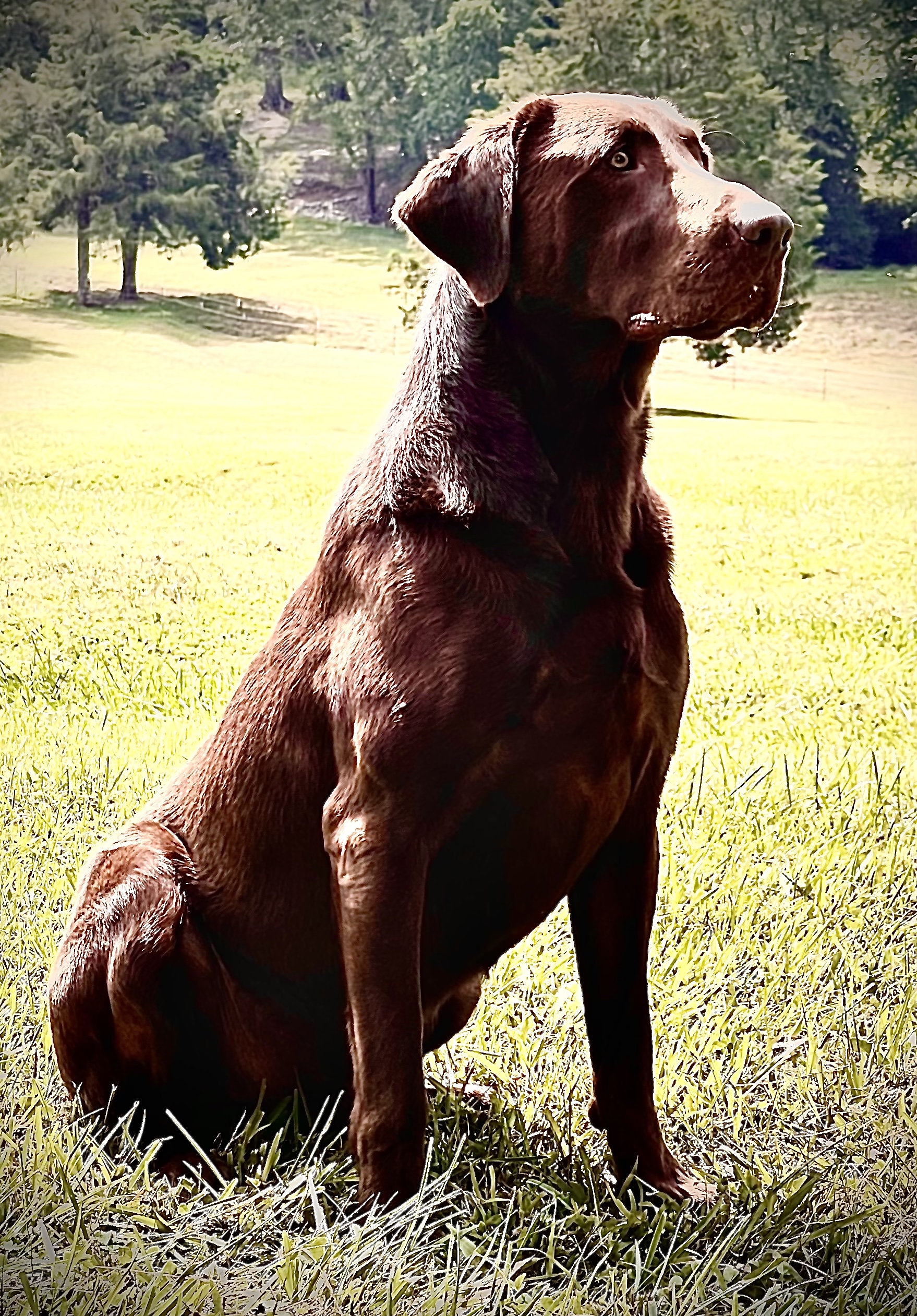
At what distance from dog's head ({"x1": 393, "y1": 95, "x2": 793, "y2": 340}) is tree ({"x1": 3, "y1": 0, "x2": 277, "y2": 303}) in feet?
7.87

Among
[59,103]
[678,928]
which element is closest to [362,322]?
[59,103]

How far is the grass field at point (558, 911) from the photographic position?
172 centimetres

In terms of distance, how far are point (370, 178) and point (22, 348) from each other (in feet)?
3.62

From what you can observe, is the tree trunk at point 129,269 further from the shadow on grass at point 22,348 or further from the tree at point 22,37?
the tree at point 22,37

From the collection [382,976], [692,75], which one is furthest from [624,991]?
[692,75]

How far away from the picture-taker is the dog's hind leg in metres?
1.66

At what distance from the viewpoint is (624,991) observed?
5.82 feet

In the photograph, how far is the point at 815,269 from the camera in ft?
16.7

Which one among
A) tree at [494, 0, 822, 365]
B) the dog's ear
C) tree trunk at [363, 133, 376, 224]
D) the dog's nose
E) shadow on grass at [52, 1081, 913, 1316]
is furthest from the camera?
tree at [494, 0, 822, 365]

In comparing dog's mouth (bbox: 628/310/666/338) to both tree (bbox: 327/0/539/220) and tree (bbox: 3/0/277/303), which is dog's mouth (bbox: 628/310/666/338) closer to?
tree (bbox: 3/0/277/303)

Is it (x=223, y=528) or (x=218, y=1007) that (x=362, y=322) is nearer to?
(x=223, y=528)

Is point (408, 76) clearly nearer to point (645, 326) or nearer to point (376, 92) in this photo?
point (376, 92)

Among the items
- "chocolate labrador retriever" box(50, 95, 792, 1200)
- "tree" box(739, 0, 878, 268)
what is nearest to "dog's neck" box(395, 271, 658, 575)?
"chocolate labrador retriever" box(50, 95, 792, 1200)

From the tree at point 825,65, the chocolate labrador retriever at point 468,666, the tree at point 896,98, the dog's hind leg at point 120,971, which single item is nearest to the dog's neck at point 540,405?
the chocolate labrador retriever at point 468,666
